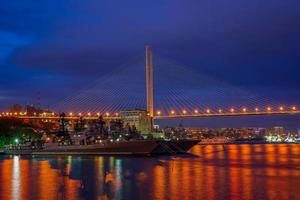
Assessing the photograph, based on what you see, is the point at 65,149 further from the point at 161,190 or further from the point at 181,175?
the point at 161,190

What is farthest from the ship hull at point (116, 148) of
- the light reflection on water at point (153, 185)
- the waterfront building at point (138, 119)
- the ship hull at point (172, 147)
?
the light reflection on water at point (153, 185)

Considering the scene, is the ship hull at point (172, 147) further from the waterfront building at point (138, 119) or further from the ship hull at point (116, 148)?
the waterfront building at point (138, 119)

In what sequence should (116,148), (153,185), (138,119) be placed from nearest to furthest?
(153,185), (116,148), (138,119)

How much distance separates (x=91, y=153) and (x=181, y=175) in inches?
1005

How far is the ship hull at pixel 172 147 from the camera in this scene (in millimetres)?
52397

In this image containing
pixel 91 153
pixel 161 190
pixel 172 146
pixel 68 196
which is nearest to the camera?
pixel 68 196

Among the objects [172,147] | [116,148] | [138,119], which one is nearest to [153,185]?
[116,148]

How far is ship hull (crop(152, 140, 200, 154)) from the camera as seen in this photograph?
52397mm

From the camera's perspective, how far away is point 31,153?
2327 inches

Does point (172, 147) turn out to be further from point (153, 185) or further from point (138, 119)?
point (153, 185)

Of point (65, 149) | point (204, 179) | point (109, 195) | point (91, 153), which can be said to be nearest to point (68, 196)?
point (109, 195)

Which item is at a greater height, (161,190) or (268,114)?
(268,114)

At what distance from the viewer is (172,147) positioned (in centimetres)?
5644

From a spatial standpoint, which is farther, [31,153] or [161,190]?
[31,153]
